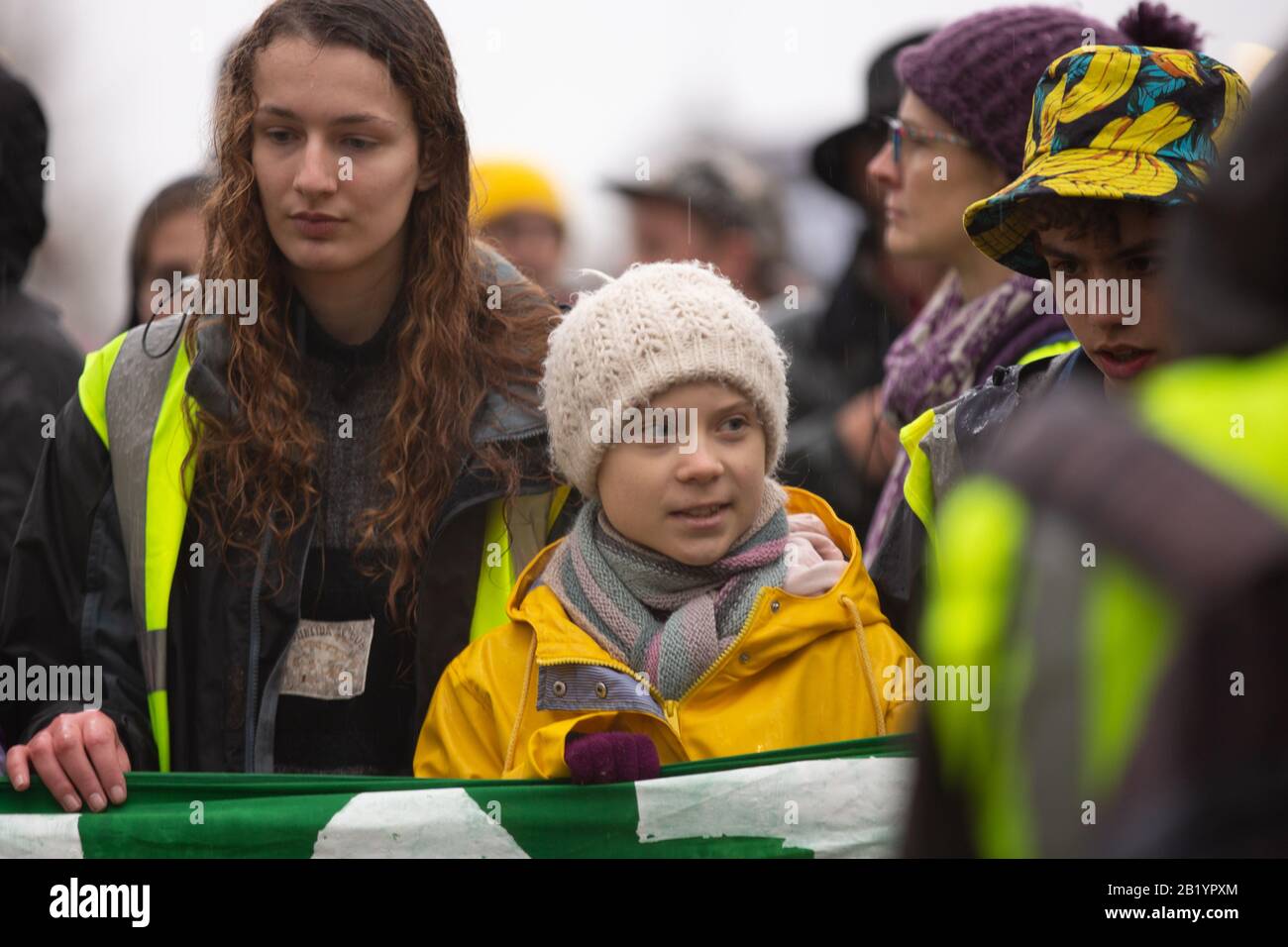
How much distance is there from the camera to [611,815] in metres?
3.13

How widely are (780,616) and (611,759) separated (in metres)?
0.51

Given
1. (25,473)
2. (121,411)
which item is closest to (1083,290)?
(121,411)

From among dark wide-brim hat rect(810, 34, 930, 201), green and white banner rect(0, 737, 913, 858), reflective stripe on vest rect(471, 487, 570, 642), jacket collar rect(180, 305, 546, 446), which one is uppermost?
dark wide-brim hat rect(810, 34, 930, 201)

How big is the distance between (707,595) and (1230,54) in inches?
90.9

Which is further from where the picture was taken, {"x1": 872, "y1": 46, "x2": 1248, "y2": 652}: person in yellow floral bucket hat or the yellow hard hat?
the yellow hard hat

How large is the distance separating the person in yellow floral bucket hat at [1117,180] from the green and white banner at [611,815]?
2.97 feet

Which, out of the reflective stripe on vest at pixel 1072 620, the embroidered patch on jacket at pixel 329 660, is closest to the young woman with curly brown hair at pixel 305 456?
the embroidered patch on jacket at pixel 329 660

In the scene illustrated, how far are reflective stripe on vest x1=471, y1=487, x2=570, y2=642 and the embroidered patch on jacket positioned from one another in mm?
245

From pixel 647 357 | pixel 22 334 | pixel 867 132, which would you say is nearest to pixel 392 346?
pixel 647 357

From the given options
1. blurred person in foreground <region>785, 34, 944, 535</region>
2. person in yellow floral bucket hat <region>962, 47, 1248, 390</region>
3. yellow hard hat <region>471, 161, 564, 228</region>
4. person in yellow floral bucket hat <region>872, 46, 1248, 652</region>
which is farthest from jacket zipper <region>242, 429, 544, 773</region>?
yellow hard hat <region>471, 161, 564, 228</region>

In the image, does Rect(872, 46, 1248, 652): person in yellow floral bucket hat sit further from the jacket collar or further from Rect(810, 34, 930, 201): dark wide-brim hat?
Rect(810, 34, 930, 201): dark wide-brim hat

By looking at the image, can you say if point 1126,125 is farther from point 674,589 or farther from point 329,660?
point 329,660

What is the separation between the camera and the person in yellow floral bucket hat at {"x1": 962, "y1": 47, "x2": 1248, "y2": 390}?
3.26 meters

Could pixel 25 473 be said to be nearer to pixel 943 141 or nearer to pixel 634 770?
pixel 634 770
